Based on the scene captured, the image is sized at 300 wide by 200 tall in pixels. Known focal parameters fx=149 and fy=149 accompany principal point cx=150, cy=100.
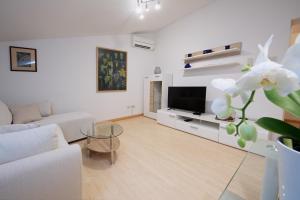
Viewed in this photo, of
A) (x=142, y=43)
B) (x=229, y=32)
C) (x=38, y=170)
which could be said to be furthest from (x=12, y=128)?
(x=142, y=43)

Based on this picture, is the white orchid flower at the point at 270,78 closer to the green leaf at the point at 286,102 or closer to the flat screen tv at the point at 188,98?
the green leaf at the point at 286,102

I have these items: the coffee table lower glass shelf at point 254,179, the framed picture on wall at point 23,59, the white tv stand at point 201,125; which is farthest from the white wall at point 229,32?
the framed picture on wall at point 23,59

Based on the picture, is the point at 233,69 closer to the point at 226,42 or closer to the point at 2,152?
the point at 226,42

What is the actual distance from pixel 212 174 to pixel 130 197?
1.03 meters

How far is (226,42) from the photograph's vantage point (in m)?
3.05

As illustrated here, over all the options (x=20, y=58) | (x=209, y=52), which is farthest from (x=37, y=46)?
(x=209, y=52)

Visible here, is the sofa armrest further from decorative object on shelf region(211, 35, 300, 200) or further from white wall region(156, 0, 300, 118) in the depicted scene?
white wall region(156, 0, 300, 118)

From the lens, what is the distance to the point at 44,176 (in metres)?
1.06

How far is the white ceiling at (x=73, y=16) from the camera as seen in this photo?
1924 millimetres

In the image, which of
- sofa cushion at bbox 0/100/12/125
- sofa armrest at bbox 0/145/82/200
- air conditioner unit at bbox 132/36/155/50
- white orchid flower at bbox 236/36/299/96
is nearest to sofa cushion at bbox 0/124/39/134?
sofa armrest at bbox 0/145/82/200

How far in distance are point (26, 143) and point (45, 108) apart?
202cm

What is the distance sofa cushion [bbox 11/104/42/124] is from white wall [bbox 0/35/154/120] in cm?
38

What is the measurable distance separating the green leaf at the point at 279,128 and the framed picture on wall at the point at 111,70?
368cm

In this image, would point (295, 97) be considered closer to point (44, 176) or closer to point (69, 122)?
point (44, 176)
